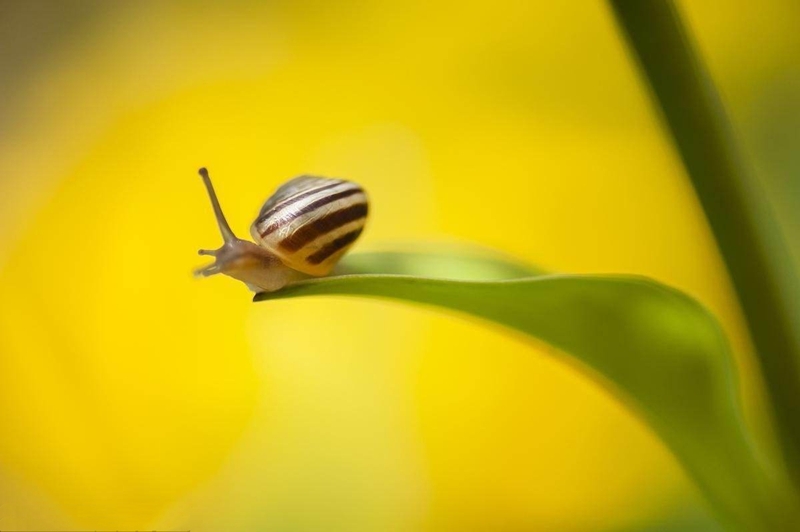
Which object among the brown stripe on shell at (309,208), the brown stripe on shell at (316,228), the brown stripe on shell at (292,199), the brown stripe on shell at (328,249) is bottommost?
the brown stripe on shell at (328,249)

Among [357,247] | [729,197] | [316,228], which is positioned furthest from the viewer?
[357,247]

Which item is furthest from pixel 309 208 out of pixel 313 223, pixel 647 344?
pixel 647 344

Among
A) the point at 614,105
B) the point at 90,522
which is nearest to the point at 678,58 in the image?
the point at 614,105

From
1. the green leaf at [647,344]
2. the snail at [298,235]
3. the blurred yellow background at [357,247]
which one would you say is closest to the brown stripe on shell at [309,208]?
the snail at [298,235]

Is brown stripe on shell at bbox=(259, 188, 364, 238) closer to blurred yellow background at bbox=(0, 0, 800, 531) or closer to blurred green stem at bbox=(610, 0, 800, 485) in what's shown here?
blurred green stem at bbox=(610, 0, 800, 485)

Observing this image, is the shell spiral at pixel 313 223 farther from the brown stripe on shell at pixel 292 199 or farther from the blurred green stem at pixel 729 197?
the blurred green stem at pixel 729 197

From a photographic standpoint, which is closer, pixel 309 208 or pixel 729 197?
pixel 729 197

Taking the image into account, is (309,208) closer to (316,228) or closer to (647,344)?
(316,228)

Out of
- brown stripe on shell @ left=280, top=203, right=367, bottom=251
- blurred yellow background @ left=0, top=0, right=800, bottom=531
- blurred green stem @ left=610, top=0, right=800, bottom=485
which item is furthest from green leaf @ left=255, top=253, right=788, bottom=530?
blurred yellow background @ left=0, top=0, right=800, bottom=531

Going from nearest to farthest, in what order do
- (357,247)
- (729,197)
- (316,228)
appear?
(729,197) → (316,228) → (357,247)
